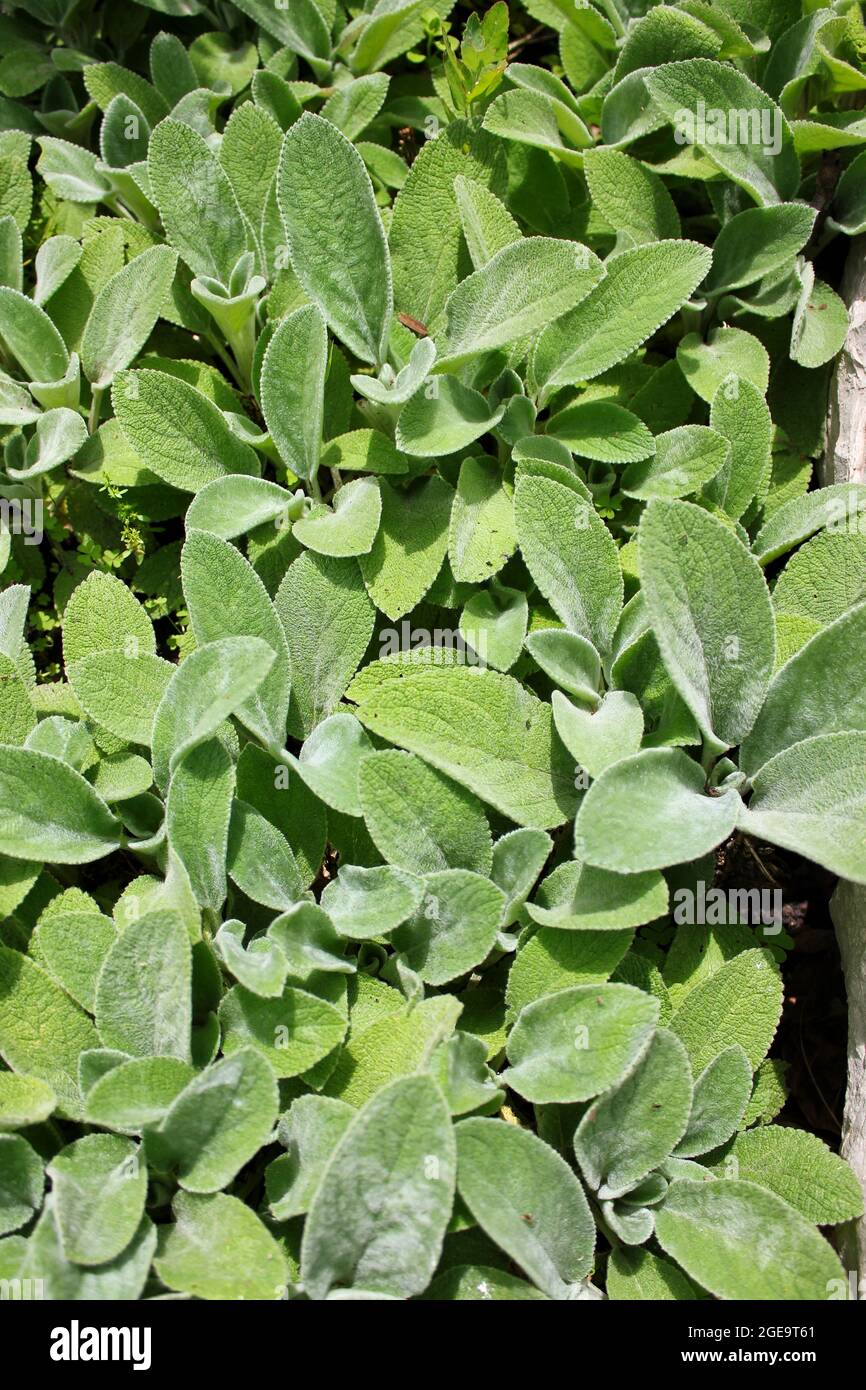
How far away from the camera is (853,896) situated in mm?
2154

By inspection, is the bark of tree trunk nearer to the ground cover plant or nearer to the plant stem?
the ground cover plant

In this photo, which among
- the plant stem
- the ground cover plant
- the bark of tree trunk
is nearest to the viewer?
the ground cover plant

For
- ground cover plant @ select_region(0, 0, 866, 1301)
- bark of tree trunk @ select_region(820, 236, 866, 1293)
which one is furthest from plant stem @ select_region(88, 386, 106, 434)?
bark of tree trunk @ select_region(820, 236, 866, 1293)

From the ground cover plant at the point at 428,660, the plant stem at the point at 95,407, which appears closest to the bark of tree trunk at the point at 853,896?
the ground cover plant at the point at 428,660

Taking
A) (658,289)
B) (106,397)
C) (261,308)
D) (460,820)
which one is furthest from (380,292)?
(460,820)

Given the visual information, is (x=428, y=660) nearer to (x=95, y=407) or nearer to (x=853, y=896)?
(x=853, y=896)

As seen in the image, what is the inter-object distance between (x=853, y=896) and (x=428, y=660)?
0.93 meters

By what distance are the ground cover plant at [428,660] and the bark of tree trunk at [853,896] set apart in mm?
76

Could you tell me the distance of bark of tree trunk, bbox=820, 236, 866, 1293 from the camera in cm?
198

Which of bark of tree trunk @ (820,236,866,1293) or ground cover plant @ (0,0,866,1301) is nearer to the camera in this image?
ground cover plant @ (0,0,866,1301)

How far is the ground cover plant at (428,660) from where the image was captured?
1817 mm

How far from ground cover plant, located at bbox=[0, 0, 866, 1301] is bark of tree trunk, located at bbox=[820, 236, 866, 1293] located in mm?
76
